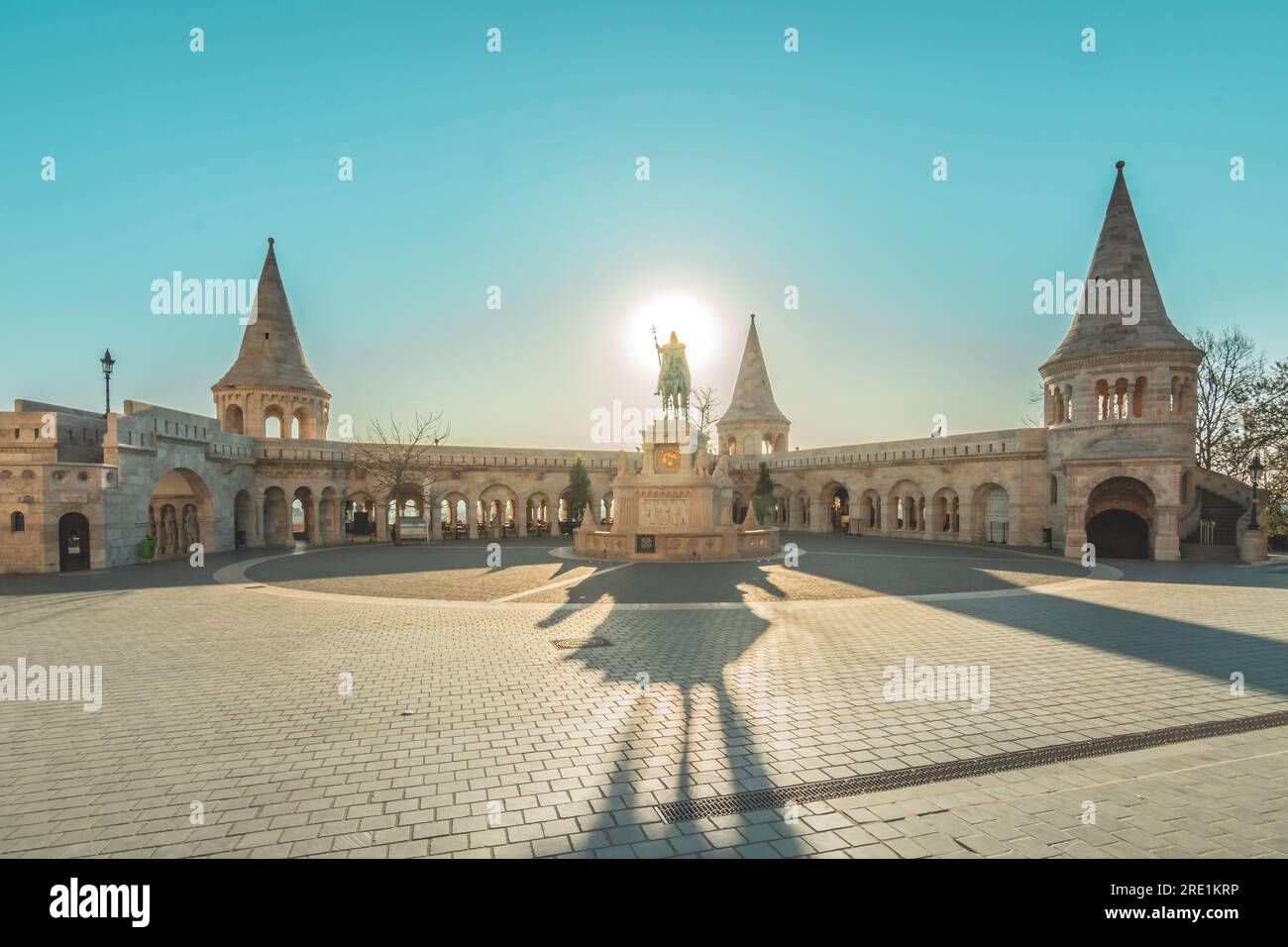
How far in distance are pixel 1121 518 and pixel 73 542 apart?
128 feet

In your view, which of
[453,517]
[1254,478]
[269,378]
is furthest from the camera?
[453,517]

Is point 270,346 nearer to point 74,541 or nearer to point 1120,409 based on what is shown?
point 74,541

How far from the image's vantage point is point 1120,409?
26.8 meters

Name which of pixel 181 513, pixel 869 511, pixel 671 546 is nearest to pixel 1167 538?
pixel 869 511

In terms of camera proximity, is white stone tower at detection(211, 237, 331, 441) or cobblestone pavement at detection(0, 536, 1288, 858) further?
white stone tower at detection(211, 237, 331, 441)

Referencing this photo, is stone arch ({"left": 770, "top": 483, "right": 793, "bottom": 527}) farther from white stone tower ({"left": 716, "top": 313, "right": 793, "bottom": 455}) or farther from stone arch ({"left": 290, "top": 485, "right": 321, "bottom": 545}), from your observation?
stone arch ({"left": 290, "top": 485, "right": 321, "bottom": 545})

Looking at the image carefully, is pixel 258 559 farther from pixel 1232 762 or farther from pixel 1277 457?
pixel 1277 457

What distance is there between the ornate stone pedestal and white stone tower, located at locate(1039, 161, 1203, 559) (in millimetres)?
13257

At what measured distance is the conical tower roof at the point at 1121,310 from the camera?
26.1 meters

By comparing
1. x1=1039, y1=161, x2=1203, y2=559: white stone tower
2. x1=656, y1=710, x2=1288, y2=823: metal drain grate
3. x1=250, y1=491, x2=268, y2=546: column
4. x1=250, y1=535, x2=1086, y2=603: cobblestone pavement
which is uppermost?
x1=1039, y1=161, x2=1203, y2=559: white stone tower

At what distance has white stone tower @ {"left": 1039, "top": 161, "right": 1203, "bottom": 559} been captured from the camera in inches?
935

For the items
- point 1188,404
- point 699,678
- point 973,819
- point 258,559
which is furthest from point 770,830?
point 1188,404

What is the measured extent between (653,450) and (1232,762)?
20.3 meters

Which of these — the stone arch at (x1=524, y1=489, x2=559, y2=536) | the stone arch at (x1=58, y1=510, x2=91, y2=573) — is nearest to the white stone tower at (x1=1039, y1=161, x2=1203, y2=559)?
the stone arch at (x1=524, y1=489, x2=559, y2=536)
